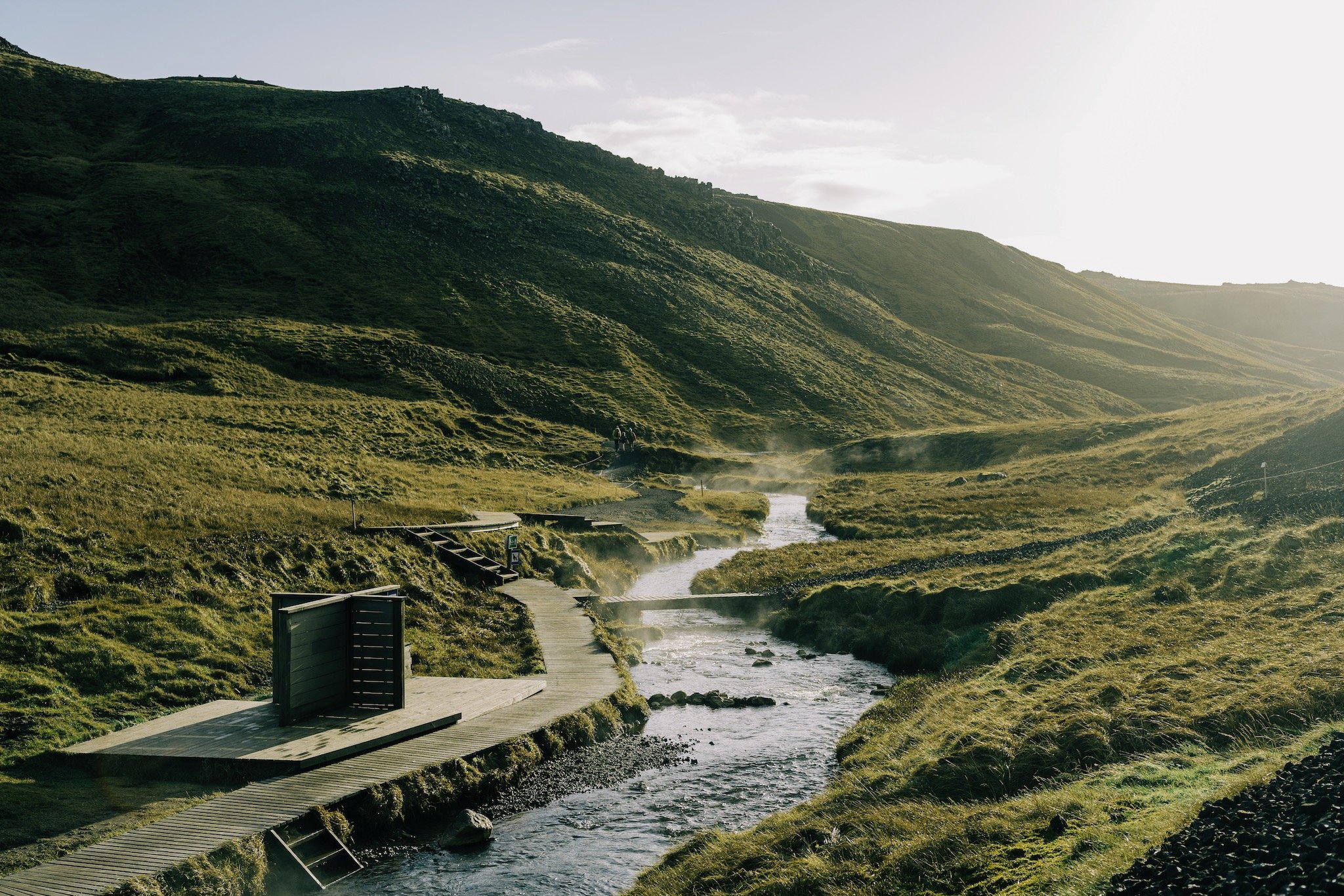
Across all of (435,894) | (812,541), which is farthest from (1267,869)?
(812,541)

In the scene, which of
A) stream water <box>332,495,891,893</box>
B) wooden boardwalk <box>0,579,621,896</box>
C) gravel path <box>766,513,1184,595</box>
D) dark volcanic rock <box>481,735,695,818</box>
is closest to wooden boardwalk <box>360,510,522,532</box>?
stream water <box>332,495,891,893</box>

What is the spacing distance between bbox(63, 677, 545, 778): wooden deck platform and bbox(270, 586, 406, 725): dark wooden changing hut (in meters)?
0.27

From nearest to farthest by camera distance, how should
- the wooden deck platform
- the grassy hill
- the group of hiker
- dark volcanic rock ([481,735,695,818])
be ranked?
the wooden deck platform → dark volcanic rock ([481,735,695,818]) → the grassy hill → the group of hiker

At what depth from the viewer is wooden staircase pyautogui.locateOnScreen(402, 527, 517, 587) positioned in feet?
99.8

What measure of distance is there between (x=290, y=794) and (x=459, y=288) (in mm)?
98463

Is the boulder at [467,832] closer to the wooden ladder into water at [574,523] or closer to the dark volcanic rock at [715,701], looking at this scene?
the dark volcanic rock at [715,701]

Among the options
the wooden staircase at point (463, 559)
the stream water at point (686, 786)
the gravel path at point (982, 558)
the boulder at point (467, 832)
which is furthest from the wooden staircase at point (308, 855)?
the gravel path at point (982, 558)

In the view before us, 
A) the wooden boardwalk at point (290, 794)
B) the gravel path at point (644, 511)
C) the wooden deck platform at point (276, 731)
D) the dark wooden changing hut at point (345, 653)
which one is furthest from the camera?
the gravel path at point (644, 511)

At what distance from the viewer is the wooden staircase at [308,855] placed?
12797 millimetres

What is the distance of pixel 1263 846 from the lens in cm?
892

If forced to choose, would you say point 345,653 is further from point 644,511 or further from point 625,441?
point 625,441

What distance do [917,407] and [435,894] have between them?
10715 centimetres

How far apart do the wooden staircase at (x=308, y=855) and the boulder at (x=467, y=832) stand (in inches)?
56.6

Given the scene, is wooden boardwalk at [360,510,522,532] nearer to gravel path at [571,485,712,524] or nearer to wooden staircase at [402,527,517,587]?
wooden staircase at [402,527,517,587]
